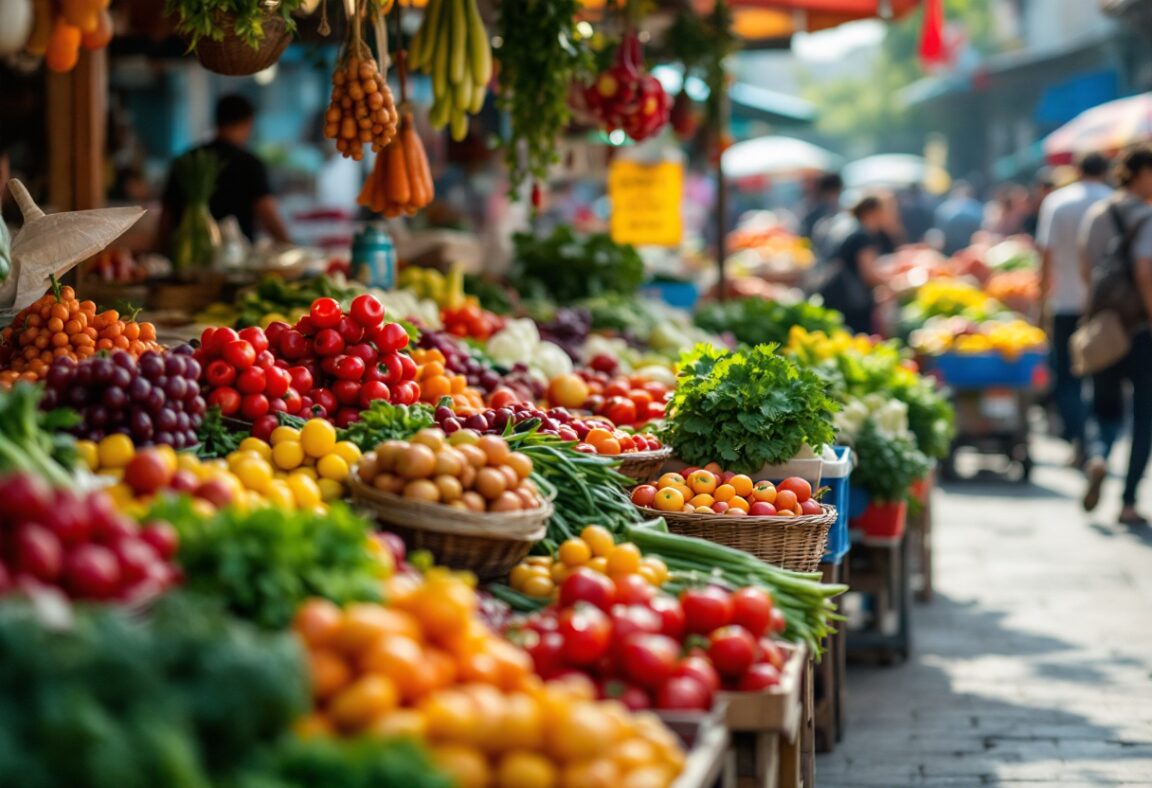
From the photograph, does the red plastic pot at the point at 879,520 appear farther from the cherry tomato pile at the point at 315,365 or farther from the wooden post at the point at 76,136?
the wooden post at the point at 76,136

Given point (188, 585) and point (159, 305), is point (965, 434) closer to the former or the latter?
point (159, 305)

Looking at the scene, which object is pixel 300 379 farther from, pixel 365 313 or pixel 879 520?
pixel 879 520

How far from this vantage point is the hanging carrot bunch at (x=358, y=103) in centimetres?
505

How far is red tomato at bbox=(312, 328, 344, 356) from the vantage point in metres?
4.40

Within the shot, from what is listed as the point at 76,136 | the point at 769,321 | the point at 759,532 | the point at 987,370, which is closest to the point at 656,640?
the point at 759,532

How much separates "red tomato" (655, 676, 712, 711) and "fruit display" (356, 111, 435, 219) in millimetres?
3265

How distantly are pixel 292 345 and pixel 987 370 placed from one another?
7.93 m

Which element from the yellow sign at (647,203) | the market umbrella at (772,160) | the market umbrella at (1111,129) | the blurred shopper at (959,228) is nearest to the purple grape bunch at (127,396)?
the yellow sign at (647,203)

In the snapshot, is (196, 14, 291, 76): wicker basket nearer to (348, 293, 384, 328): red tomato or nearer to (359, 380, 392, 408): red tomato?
(348, 293, 384, 328): red tomato

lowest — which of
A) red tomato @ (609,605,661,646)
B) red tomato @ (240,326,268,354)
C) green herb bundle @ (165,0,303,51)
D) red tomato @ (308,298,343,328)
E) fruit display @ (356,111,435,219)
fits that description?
red tomato @ (609,605,661,646)

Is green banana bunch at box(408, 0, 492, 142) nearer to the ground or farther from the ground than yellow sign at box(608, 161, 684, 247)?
farther from the ground

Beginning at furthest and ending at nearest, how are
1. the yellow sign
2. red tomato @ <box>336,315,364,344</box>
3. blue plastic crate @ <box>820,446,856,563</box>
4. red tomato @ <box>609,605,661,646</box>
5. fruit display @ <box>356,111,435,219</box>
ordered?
the yellow sign < fruit display @ <box>356,111,435,219</box> < blue plastic crate @ <box>820,446,856,563</box> < red tomato @ <box>336,315,364,344</box> < red tomato @ <box>609,605,661,646</box>

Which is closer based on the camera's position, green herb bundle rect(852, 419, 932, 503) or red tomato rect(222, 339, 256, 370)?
red tomato rect(222, 339, 256, 370)

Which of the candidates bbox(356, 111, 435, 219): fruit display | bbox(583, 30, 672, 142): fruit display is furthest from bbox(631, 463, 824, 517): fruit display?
bbox(583, 30, 672, 142): fruit display
